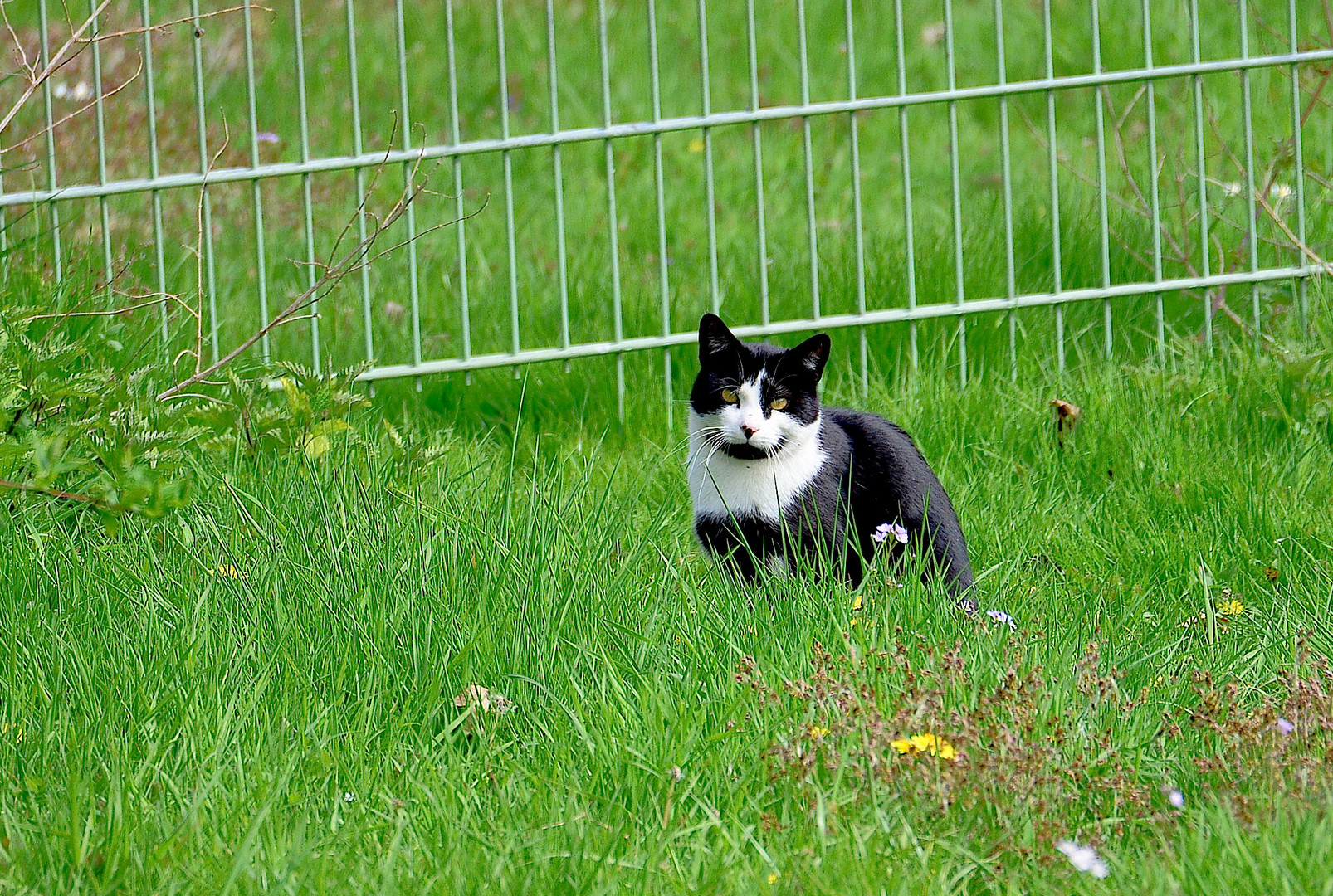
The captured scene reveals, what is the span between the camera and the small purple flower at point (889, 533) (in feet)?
9.59

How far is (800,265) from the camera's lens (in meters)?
5.12

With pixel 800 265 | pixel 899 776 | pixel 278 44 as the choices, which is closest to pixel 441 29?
pixel 278 44

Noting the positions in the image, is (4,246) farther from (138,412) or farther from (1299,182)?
(1299,182)

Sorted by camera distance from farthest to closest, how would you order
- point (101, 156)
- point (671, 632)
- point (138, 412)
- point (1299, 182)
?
point (1299, 182), point (101, 156), point (138, 412), point (671, 632)

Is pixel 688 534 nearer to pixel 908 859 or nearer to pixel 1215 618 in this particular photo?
pixel 1215 618

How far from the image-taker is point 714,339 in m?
3.22

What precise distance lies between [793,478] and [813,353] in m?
0.28

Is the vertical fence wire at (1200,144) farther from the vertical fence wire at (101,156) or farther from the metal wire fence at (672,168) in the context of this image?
the vertical fence wire at (101,156)

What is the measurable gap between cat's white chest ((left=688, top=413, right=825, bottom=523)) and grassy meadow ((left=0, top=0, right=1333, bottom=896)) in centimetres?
12

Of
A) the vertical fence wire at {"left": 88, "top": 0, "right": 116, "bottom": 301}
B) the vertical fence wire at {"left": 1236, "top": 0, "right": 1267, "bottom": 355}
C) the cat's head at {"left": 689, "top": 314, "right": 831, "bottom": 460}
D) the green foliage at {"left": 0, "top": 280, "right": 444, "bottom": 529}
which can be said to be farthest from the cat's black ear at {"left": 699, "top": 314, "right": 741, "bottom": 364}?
the vertical fence wire at {"left": 1236, "top": 0, "right": 1267, "bottom": 355}

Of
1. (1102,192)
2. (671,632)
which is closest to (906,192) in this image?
(1102,192)

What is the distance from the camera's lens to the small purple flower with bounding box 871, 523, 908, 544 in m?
2.92

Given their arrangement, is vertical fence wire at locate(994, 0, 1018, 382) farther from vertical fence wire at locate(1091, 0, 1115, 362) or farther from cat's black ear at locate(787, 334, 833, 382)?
cat's black ear at locate(787, 334, 833, 382)

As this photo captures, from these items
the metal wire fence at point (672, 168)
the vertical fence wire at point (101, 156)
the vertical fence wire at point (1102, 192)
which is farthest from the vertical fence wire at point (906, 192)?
the vertical fence wire at point (101, 156)
